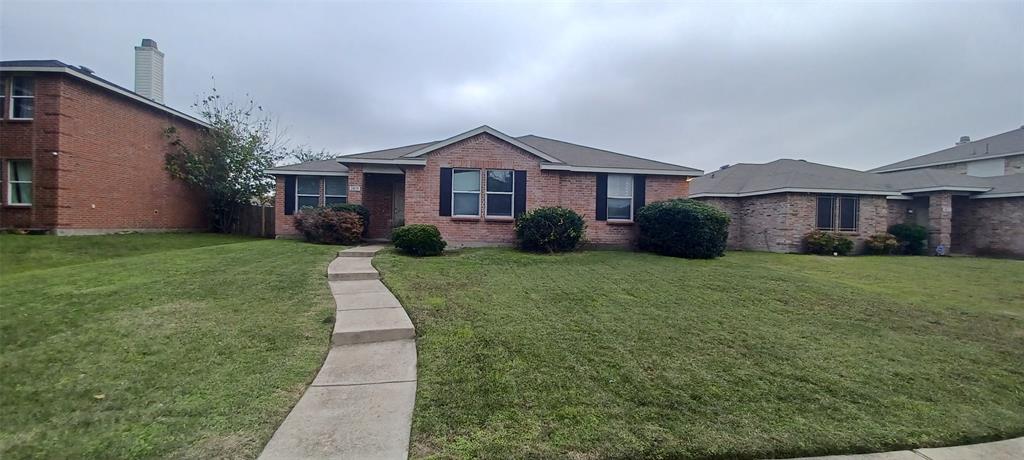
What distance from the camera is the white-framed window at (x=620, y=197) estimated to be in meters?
14.2

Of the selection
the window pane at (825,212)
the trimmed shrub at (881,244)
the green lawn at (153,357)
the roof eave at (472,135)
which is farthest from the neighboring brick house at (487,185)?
the trimmed shrub at (881,244)

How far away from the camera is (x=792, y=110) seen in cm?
1956

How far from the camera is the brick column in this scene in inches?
683

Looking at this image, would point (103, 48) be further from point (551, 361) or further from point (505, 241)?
point (551, 361)

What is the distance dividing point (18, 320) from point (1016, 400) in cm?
1042

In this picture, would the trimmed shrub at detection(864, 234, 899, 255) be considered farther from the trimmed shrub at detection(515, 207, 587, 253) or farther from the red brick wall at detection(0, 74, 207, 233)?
the red brick wall at detection(0, 74, 207, 233)

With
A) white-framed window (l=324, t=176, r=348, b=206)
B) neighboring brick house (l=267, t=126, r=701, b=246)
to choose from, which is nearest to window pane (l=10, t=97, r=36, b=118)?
neighboring brick house (l=267, t=126, r=701, b=246)

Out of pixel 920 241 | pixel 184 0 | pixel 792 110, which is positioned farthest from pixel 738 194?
pixel 184 0

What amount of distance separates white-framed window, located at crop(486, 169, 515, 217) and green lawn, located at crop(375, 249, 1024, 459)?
16.5ft

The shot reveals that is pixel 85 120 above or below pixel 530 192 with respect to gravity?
above

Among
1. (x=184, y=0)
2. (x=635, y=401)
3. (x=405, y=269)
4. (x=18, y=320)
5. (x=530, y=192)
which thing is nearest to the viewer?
(x=635, y=401)

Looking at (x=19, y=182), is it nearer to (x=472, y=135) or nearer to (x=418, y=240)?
(x=418, y=240)

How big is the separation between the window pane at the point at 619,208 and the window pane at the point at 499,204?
3505mm

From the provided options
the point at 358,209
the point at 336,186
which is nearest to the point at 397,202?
the point at 358,209
